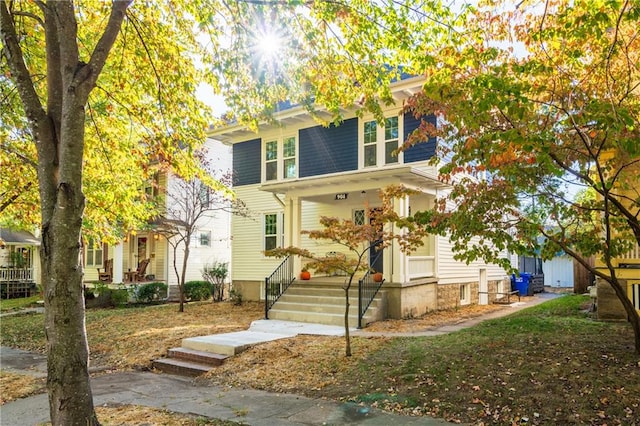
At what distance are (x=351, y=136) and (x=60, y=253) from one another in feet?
41.0

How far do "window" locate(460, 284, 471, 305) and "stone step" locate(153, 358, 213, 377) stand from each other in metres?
10.6

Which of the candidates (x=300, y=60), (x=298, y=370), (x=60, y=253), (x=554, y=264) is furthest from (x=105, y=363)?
(x=554, y=264)

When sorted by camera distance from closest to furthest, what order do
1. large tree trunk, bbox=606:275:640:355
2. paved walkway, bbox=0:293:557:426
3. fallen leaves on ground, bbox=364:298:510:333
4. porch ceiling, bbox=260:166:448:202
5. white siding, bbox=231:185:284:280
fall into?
paved walkway, bbox=0:293:557:426
large tree trunk, bbox=606:275:640:355
fallen leaves on ground, bbox=364:298:510:333
porch ceiling, bbox=260:166:448:202
white siding, bbox=231:185:284:280

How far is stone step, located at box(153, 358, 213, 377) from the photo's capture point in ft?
27.5

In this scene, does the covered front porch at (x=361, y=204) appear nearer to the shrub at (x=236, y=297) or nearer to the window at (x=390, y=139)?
the window at (x=390, y=139)

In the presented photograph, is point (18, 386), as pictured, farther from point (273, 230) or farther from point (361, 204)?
point (273, 230)

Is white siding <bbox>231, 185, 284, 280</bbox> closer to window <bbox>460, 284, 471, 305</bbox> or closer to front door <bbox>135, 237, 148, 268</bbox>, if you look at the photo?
front door <bbox>135, 237, 148, 268</bbox>

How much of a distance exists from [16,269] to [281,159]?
58.4 feet

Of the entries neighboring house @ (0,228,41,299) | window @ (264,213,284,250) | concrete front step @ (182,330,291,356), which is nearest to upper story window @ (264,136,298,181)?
window @ (264,213,284,250)

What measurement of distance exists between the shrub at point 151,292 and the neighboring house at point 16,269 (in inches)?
369

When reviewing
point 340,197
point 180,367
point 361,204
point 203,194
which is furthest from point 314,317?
point 203,194

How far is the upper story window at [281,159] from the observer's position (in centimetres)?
1744

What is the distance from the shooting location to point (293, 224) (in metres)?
15.1

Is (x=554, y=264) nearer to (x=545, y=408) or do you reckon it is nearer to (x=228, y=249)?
(x=228, y=249)
